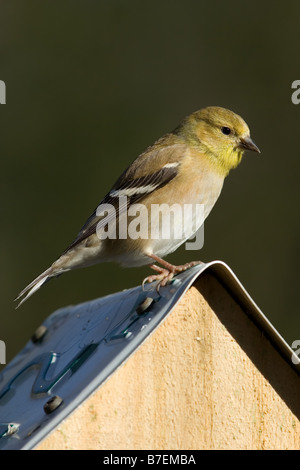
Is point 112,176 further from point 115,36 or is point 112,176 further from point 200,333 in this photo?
point 200,333

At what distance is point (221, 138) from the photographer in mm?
4539

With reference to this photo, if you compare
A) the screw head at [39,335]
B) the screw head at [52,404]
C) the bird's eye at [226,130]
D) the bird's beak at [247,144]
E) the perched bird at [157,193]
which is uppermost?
the bird's eye at [226,130]

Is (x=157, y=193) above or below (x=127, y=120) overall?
above

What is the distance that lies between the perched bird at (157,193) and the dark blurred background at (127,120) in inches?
104

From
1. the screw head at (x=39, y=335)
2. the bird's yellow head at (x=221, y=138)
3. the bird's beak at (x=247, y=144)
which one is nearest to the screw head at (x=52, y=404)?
the screw head at (x=39, y=335)

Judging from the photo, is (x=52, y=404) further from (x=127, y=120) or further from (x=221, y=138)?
(x=127, y=120)

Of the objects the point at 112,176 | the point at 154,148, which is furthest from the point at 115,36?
the point at 154,148

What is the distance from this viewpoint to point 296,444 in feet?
9.80

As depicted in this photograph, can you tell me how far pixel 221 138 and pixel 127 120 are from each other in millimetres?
3081

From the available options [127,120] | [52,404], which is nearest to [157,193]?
[52,404]

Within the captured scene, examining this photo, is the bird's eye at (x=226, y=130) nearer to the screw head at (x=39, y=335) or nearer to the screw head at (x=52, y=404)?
the screw head at (x=39, y=335)

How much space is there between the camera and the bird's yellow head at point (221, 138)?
448cm

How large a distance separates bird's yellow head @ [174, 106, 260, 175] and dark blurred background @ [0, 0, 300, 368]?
260 centimetres

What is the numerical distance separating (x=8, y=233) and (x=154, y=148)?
3.00 metres
